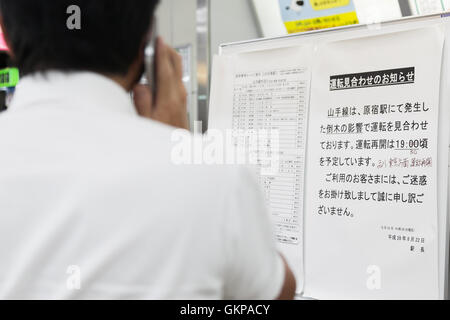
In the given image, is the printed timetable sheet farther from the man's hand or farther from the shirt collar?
the shirt collar

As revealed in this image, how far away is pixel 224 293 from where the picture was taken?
0.52 m

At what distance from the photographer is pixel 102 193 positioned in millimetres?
444

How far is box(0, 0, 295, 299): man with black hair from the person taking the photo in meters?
0.45

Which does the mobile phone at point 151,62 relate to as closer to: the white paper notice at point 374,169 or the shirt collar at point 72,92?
the shirt collar at point 72,92

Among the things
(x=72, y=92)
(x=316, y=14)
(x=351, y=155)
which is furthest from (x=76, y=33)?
(x=316, y=14)

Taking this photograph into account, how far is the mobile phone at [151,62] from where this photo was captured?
56 centimetres

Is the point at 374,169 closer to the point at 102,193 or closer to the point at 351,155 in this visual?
the point at 351,155

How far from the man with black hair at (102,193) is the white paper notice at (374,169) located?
77 cm

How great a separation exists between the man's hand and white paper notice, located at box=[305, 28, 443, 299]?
0.75 meters

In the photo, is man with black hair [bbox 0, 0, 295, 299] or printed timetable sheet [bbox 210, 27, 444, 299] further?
printed timetable sheet [bbox 210, 27, 444, 299]

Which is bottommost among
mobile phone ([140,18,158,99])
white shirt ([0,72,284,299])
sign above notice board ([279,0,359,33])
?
white shirt ([0,72,284,299])

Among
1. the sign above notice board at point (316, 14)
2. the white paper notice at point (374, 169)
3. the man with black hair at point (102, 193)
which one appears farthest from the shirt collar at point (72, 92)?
the sign above notice board at point (316, 14)

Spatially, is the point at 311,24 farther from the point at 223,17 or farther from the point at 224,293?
the point at 224,293

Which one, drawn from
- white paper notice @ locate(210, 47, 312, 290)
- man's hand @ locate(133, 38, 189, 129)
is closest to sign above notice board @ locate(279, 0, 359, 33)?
white paper notice @ locate(210, 47, 312, 290)
